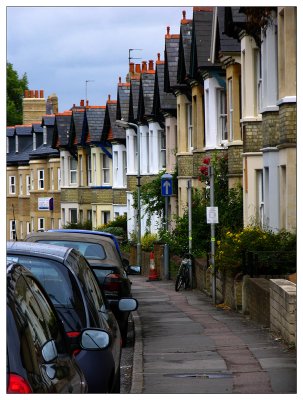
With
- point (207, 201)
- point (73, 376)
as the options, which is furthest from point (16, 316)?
point (207, 201)

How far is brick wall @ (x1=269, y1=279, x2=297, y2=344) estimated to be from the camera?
15.4m

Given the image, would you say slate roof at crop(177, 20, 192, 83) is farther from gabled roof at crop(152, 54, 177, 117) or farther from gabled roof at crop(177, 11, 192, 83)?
gabled roof at crop(152, 54, 177, 117)

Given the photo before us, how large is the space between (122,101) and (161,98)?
1060cm

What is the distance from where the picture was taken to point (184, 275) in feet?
105

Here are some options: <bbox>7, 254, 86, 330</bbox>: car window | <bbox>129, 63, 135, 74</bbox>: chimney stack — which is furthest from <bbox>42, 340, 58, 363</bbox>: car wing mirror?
<bbox>129, 63, 135, 74</bbox>: chimney stack

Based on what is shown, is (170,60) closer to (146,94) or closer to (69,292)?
(146,94)

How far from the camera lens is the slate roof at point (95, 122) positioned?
6378 centimetres

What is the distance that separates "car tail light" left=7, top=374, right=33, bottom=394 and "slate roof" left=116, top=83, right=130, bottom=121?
2042 inches

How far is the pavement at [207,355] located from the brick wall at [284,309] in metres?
0.18

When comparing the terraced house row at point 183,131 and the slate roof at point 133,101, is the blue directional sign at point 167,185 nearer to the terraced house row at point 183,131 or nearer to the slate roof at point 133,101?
the terraced house row at point 183,131

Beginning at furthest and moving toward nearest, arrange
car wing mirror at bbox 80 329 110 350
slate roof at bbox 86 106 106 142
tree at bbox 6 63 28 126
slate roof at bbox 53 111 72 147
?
tree at bbox 6 63 28 126 < slate roof at bbox 53 111 72 147 < slate roof at bbox 86 106 106 142 < car wing mirror at bbox 80 329 110 350

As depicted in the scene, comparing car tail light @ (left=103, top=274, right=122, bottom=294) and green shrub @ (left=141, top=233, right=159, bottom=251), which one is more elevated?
car tail light @ (left=103, top=274, right=122, bottom=294)

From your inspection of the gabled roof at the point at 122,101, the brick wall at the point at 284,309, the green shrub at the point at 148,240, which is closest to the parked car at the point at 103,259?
the brick wall at the point at 284,309
